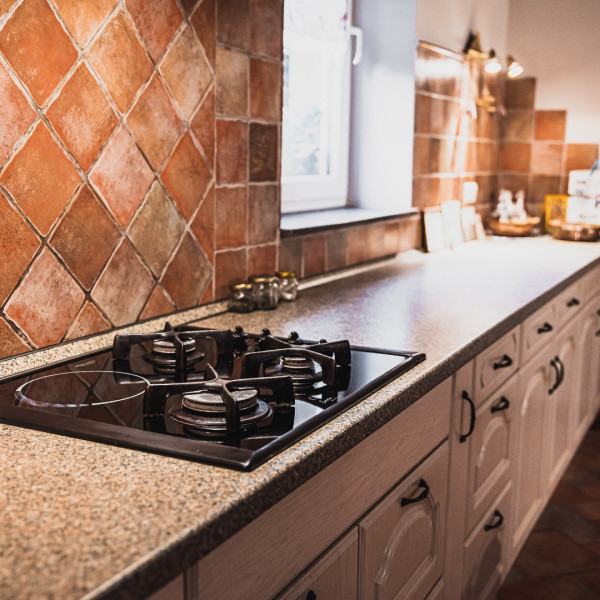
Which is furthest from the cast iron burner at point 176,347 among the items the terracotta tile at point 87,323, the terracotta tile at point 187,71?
the terracotta tile at point 187,71

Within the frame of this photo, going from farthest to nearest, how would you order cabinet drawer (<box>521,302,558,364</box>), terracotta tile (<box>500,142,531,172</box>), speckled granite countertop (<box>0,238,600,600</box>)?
1. terracotta tile (<box>500,142,531,172</box>)
2. cabinet drawer (<box>521,302,558,364</box>)
3. speckled granite countertop (<box>0,238,600,600</box>)

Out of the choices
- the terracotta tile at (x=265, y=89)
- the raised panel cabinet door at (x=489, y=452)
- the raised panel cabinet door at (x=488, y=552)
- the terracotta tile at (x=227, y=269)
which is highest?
the terracotta tile at (x=265, y=89)

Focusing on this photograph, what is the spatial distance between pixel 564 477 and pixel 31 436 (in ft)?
8.52

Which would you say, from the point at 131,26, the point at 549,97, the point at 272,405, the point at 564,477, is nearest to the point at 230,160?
the point at 131,26

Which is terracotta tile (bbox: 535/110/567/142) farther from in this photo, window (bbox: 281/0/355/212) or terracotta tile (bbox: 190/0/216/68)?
terracotta tile (bbox: 190/0/216/68)

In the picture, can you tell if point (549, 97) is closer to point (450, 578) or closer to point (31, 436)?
point (450, 578)

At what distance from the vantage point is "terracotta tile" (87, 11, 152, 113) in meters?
1.52

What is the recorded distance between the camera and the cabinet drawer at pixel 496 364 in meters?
1.79

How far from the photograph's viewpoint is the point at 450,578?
1.73 meters

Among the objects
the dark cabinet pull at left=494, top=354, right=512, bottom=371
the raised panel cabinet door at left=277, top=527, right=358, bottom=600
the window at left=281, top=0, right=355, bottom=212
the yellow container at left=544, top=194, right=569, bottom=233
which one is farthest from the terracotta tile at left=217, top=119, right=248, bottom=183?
the yellow container at left=544, top=194, right=569, bottom=233

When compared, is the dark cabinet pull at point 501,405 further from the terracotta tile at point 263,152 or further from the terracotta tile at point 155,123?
the terracotta tile at point 155,123

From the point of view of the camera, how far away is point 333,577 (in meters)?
1.13

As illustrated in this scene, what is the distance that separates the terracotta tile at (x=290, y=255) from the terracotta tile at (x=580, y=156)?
86.3 inches

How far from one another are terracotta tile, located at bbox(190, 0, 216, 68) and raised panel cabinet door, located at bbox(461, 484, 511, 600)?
1.28 meters
